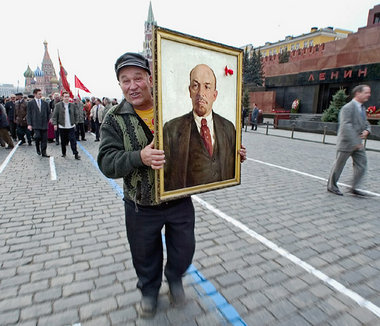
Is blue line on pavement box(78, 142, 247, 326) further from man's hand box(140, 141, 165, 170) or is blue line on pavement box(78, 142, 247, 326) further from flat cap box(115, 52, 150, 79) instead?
flat cap box(115, 52, 150, 79)

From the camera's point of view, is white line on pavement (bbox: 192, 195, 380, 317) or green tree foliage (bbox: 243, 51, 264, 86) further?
green tree foliage (bbox: 243, 51, 264, 86)

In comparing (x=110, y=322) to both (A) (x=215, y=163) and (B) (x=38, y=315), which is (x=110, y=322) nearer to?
(B) (x=38, y=315)

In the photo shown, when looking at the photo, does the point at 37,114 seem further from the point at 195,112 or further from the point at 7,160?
the point at 195,112

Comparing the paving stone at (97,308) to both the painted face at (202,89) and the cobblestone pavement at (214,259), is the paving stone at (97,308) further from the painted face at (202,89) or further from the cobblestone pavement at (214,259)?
the painted face at (202,89)

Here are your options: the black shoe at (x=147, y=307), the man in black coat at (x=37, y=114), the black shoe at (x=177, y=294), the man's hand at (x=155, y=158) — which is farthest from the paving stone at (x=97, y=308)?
the man in black coat at (x=37, y=114)

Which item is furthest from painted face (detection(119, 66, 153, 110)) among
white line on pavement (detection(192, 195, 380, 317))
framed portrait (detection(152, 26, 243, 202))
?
white line on pavement (detection(192, 195, 380, 317))

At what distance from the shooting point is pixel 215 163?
1.98 m

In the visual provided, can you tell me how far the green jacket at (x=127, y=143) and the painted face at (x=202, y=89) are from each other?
429mm

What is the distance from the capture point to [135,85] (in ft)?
6.21

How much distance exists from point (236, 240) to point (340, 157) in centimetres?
326

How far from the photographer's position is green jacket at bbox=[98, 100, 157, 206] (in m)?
1.94

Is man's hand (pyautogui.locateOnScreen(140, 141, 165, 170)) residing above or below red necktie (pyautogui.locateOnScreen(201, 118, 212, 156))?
below

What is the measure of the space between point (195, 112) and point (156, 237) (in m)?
1.03

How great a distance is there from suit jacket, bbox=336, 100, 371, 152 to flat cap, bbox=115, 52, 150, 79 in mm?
4686
